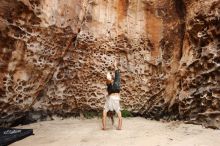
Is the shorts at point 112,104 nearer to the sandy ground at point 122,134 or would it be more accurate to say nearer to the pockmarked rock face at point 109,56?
the sandy ground at point 122,134

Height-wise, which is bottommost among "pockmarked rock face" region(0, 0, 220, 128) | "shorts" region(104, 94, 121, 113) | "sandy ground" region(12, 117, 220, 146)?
"sandy ground" region(12, 117, 220, 146)

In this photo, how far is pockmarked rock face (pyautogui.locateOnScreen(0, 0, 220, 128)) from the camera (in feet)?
22.9

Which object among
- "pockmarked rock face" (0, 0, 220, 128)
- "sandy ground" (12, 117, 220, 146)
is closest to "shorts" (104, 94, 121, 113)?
"sandy ground" (12, 117, 220, 146)

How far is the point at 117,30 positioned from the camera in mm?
8500

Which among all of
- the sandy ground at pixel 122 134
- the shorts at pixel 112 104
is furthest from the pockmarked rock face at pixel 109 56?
the shorts at pixel 112 104

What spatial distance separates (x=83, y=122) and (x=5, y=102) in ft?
6.01

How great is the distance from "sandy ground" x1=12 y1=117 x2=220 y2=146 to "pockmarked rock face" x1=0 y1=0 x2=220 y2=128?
446 mm

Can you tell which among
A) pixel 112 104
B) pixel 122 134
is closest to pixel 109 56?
pixel 112 104

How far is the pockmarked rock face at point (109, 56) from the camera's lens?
22.9 feet

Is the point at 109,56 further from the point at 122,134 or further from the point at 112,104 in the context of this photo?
the point at 122,134

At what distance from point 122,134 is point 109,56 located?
2.49 metres

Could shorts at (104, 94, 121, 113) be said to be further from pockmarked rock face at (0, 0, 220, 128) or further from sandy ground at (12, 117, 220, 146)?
pockmarked rock face at (0, 0, 220, 128)

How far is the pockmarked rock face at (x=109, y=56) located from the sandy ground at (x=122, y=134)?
45 cm

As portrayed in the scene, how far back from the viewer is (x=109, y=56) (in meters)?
8.46
